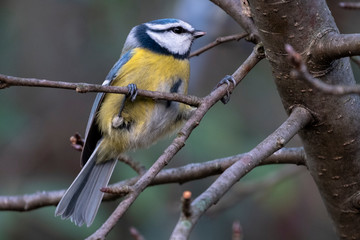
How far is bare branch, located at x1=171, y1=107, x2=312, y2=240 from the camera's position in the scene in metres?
1.17

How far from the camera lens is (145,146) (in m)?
2.68

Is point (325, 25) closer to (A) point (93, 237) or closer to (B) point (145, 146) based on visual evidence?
(A) point (93, 237)

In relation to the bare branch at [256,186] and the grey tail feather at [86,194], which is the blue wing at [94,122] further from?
the bare branch at [256,186]

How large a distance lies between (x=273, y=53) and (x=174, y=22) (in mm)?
1322

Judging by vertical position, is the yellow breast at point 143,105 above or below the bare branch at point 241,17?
below

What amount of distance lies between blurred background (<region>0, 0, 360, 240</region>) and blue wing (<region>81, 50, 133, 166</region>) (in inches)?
22.6

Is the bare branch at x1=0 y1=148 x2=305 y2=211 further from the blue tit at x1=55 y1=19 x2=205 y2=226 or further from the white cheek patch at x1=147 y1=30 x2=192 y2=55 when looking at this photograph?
the white cheek patch at x1=147 y1=30 x2=192 y2=55

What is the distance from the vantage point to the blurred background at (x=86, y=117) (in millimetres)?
3230

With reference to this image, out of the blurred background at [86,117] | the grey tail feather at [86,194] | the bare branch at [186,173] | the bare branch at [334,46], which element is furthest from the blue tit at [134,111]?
the bare branch at [334,46]

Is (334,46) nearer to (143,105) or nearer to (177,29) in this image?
(143,105)

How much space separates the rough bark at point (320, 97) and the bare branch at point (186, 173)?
148mm

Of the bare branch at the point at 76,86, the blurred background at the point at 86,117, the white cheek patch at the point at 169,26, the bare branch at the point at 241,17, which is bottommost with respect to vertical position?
the blurred background at the point at 86,117

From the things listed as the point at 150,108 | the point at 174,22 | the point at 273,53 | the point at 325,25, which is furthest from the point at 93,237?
the point at 174,22

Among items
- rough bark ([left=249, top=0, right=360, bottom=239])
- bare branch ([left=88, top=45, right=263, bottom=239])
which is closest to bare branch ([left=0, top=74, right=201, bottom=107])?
bare branch ([left=88, top=45, right=263, bottom=239])
